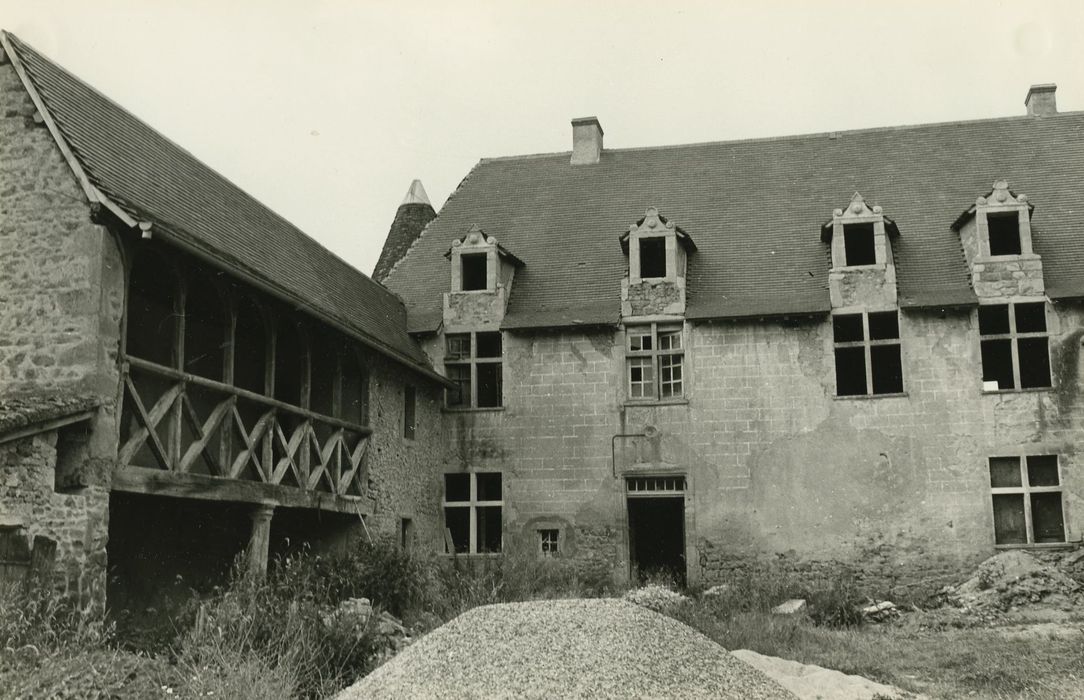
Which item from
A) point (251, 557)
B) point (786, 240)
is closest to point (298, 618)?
point (251, 557)

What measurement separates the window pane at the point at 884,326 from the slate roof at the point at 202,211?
757 cm

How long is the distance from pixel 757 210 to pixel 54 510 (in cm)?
1457

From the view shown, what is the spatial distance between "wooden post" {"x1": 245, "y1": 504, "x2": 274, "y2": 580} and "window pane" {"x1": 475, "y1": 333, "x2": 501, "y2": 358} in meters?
7.08

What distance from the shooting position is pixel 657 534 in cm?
2139

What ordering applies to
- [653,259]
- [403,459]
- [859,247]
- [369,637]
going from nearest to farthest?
1. [369,637]
2. [403,459]
3. [859,247]
4. [653,259]

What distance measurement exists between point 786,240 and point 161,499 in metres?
11.9

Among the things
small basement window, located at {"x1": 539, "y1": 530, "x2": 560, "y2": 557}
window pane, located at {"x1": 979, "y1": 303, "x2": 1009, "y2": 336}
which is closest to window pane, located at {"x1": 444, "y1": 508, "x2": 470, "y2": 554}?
small basement window, located at {"x1": 539, "y1": 530, "x2": 560, "y2": 557}

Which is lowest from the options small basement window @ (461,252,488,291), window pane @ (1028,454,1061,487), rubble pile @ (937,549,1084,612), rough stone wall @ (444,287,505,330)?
rubble pile @ (937,549,1084,612)

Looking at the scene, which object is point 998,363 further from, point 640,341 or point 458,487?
point 458,487

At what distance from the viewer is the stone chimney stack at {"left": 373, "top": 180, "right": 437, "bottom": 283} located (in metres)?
27.8

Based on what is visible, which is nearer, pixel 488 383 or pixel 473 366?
pixel 473 366

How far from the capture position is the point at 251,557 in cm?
1371

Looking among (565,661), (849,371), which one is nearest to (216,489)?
(565,661)

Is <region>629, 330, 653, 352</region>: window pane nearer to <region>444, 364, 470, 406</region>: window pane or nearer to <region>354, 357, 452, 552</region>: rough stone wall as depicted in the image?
<region>444, 364, 470, 406</region>: window pane
